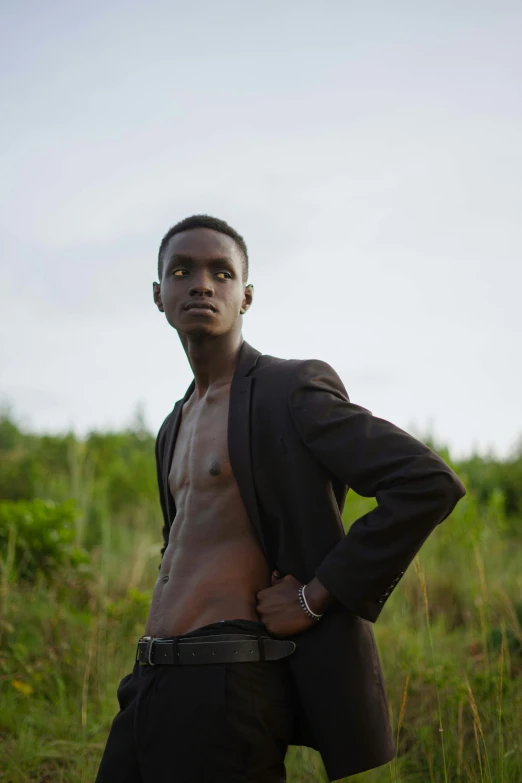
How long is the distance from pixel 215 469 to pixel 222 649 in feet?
1.80

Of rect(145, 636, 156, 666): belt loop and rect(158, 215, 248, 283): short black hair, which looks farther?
rect(158, 215, 248, 283): short black hair

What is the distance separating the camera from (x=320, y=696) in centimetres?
225

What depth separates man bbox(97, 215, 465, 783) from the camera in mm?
2193

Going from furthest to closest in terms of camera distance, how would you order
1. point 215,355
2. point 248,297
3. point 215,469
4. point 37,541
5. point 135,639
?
point 37,541, point 135,639, point 248,297, point 215,355, point 215,469

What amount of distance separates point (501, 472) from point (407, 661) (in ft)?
27.7

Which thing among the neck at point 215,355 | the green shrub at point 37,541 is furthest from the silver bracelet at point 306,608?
the green shrub at point 37,541

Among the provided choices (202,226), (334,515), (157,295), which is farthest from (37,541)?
(334,515)

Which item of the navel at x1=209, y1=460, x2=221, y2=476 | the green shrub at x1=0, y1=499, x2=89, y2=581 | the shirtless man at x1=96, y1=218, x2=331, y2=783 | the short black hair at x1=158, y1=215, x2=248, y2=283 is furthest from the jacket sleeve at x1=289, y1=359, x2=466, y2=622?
the green shrub at x1=0, y1=499, x2=89, y2=581

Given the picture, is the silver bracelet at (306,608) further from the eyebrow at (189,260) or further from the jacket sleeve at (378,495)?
the eyebrow at (189,260)

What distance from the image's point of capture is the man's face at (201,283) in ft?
8.62

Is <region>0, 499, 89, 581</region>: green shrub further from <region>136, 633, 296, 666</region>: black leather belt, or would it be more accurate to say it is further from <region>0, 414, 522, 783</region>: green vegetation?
<region>136, 633, 296, 666</region>: black leather belt

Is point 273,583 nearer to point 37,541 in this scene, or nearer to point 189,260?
point 189,260

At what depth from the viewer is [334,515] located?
92.9 inches

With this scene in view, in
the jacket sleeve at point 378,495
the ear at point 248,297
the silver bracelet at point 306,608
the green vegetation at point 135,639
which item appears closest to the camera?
the jacket sleeve at point 378,495
